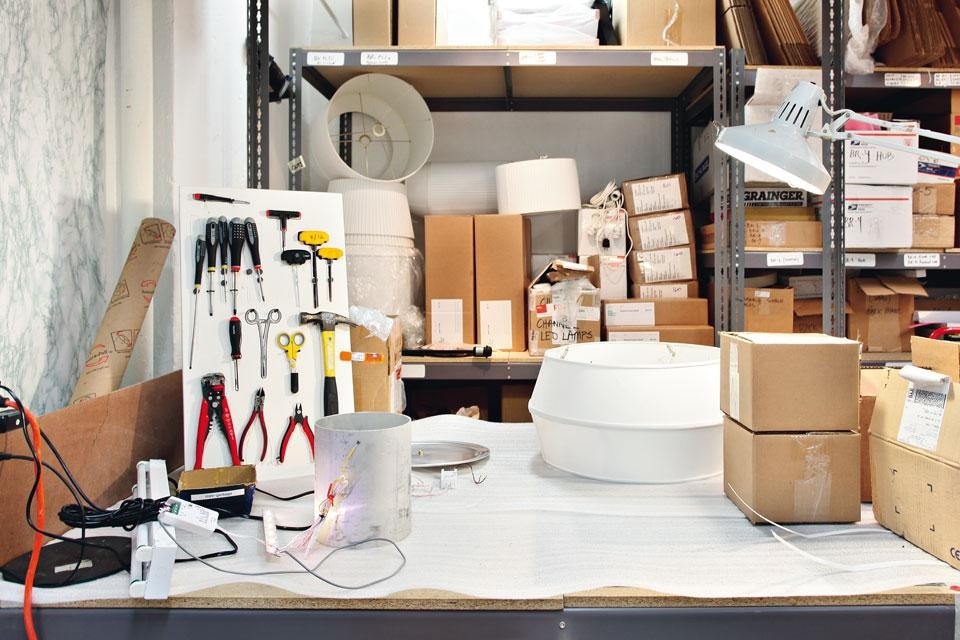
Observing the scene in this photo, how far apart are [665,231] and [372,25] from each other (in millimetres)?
1168

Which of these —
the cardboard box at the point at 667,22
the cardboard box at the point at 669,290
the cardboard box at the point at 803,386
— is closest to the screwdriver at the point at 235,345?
the cardboard box at the point at 803,386

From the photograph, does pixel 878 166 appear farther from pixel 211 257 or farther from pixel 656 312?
pixel 211 257

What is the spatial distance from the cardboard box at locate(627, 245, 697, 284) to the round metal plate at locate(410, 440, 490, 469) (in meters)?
1.26

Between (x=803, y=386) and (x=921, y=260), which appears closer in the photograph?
(x=803, y=386)

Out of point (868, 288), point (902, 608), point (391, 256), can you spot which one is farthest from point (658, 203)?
point (902, 608)

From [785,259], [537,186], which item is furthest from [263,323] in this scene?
[785,259]

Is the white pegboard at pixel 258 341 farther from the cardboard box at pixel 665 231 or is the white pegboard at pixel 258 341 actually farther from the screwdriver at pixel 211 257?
the cardboard box at pixel 665 231

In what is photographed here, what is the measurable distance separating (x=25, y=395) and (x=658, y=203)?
1.91 metres

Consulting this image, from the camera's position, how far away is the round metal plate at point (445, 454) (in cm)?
118

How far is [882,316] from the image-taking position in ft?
7.86

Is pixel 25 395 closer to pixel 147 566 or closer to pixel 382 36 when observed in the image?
pixel 147 566

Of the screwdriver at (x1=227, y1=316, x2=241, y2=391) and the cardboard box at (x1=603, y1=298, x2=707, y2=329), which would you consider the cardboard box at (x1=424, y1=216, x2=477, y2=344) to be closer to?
the cardboard box at (x1=603, y1=298, x2=707, y2=329)

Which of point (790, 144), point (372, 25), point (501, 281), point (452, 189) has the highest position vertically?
point (372, 25)

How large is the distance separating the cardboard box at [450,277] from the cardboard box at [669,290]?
0.58 metres
